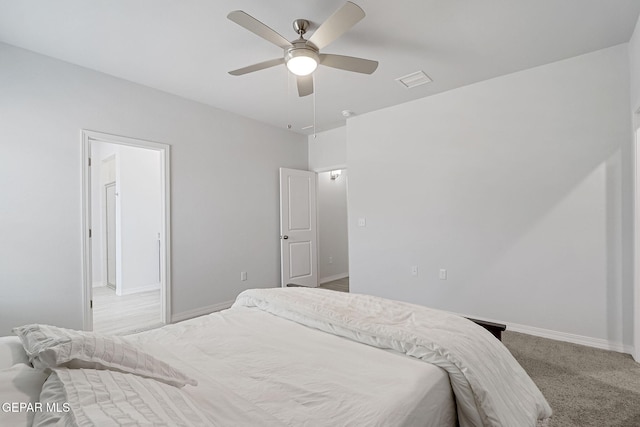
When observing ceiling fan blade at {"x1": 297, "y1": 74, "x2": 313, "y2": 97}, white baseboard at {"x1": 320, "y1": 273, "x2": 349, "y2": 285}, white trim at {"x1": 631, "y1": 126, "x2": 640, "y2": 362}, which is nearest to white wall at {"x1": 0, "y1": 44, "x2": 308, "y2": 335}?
white baseboard at {"x1": 320, "y1": 273, "x2": 349, "y2": 285}

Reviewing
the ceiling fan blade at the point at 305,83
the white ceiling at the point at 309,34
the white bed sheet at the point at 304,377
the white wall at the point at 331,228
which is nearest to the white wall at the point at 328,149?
the white wall at the point at 331,228

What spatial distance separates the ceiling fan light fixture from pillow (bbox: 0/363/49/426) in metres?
2.13

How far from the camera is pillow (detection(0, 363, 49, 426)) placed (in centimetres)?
75

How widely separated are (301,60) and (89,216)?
254 centimetres

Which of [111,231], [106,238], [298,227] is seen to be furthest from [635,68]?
[106,238]

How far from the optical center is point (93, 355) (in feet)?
3.19

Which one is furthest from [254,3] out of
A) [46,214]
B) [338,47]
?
[46,214]

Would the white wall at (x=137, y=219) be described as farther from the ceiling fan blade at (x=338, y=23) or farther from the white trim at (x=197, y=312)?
the ceiling fan blade at (x=338, y=23)

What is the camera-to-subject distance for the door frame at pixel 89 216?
9.54 ft

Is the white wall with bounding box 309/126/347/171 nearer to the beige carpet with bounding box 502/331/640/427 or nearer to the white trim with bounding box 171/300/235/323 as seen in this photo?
the white trim with bounding box 171/300/235/323

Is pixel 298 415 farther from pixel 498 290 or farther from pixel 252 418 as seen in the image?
pixel 498 290

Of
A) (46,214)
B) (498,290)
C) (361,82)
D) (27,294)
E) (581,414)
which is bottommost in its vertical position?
(581,414)

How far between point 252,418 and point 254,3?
2416mm

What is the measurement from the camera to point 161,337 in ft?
5.05
